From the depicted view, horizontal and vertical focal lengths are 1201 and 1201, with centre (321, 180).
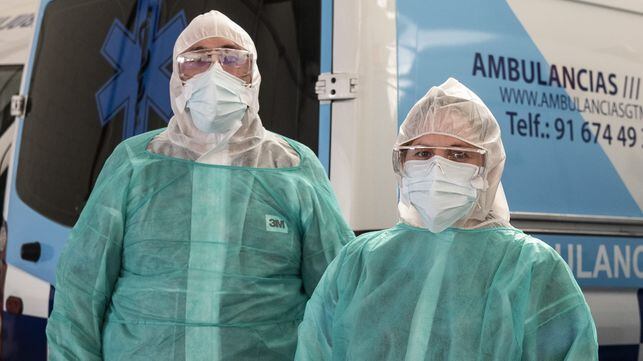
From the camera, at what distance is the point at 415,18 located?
4.20 meters

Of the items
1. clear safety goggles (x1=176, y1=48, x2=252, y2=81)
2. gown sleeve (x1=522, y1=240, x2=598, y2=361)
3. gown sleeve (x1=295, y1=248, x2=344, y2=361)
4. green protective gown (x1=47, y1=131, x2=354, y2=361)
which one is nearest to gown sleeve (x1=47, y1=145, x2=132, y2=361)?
green protective gown (x1=47, y1=131, x2=354, y2=361)

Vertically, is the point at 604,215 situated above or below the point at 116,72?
below

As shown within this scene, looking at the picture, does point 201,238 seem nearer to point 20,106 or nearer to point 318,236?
A: point 318,236

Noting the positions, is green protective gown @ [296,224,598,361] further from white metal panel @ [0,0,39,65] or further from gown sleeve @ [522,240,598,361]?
white metal panel @ [0,0,39,65]

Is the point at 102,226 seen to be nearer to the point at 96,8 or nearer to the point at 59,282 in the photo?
the point at 59,282

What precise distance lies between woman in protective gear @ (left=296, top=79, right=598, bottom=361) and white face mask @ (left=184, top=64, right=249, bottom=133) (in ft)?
1.93

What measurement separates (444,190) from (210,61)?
2.90 ft

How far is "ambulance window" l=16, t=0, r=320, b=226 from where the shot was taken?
15.0 feet

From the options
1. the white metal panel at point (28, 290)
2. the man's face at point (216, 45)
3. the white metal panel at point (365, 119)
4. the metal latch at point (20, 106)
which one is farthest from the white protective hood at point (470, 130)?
the metal latch at point (20, 106)

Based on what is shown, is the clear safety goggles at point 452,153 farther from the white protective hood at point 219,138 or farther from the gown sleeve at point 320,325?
the white protective hood at point 219,138

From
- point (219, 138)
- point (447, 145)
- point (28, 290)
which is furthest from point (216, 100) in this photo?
point (28, 290)

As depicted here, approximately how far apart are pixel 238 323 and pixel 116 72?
1850 mm

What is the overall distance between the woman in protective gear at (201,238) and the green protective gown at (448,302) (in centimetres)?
36

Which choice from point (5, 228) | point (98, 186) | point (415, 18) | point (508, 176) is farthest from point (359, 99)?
point (5, 228)
